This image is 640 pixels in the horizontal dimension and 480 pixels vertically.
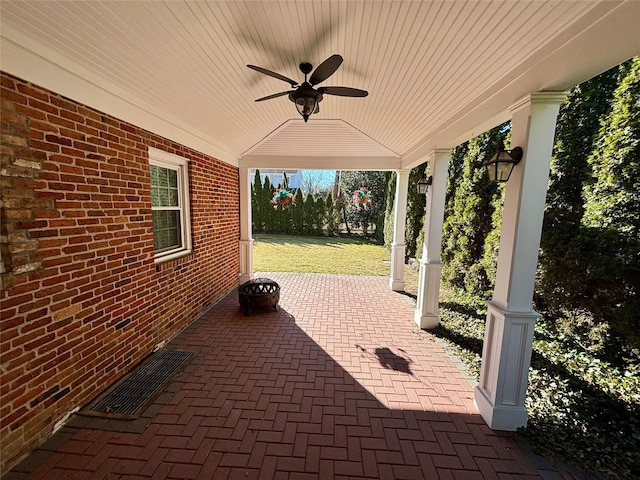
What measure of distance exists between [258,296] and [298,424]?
2522 mm

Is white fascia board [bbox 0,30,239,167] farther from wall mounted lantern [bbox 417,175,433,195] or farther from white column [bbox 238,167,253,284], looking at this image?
wall mounted lantern [bbox 417,175,433,195]

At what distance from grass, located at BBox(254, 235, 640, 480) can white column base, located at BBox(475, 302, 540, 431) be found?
190 millimetres

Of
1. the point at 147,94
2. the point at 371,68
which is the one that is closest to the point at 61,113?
the point at 147,94

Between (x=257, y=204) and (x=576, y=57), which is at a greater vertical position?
(x=576, y=57)

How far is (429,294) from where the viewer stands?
166 inches

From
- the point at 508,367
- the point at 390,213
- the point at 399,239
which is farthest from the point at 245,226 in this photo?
the point at 390,213

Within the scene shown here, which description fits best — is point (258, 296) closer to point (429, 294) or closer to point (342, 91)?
point (429, 294)

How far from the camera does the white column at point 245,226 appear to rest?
20.4 ft

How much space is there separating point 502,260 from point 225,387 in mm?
2958

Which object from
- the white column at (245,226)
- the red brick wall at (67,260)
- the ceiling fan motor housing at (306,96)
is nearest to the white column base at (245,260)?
the white column at (245,226)

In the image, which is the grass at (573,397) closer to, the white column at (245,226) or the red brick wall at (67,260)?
the red brick wall at (67,260)

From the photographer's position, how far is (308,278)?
7.05 metres

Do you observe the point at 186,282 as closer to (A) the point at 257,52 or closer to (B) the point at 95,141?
(B) the point at 95,141

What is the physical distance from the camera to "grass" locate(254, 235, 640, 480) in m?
2.09
